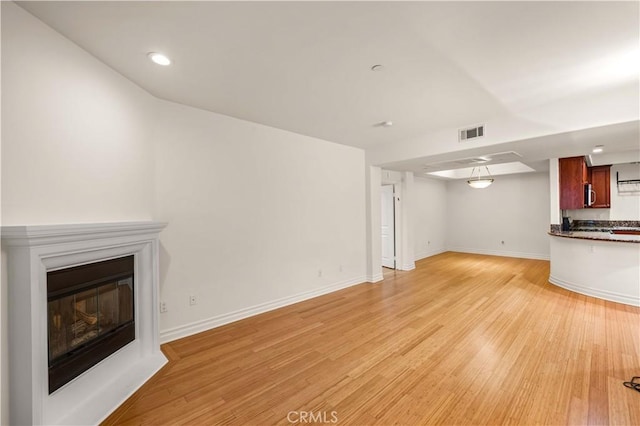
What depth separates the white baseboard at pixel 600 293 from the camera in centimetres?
392

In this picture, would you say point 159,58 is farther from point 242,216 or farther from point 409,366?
point 409,366

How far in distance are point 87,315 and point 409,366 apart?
278cm

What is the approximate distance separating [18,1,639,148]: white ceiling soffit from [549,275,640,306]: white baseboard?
10.2 ft

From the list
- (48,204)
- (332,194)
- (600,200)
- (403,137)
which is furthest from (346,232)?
(600,200)

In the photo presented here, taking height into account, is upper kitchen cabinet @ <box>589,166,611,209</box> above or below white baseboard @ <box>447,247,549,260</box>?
above

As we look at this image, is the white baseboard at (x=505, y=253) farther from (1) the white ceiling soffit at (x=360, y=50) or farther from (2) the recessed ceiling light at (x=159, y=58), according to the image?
(2) the recessed ceiling light at (x=159, y=58)

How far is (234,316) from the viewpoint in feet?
11.6

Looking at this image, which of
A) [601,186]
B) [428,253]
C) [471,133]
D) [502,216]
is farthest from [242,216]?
[502,216]

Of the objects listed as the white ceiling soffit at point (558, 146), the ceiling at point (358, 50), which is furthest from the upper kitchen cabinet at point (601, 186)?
the ceiling at point (358, 50)

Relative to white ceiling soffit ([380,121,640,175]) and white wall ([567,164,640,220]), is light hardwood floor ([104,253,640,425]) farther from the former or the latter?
white wall ([567,164,640,220])

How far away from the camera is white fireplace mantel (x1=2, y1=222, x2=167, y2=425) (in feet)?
5.20

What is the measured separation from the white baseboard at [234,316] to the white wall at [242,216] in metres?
0.01

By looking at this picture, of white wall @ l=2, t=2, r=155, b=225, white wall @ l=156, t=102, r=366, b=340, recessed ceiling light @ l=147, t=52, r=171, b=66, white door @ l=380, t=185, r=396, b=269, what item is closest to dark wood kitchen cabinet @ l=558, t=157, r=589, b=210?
white door @ l=380, t=185, r=396, b=269

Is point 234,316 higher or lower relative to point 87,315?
lower
